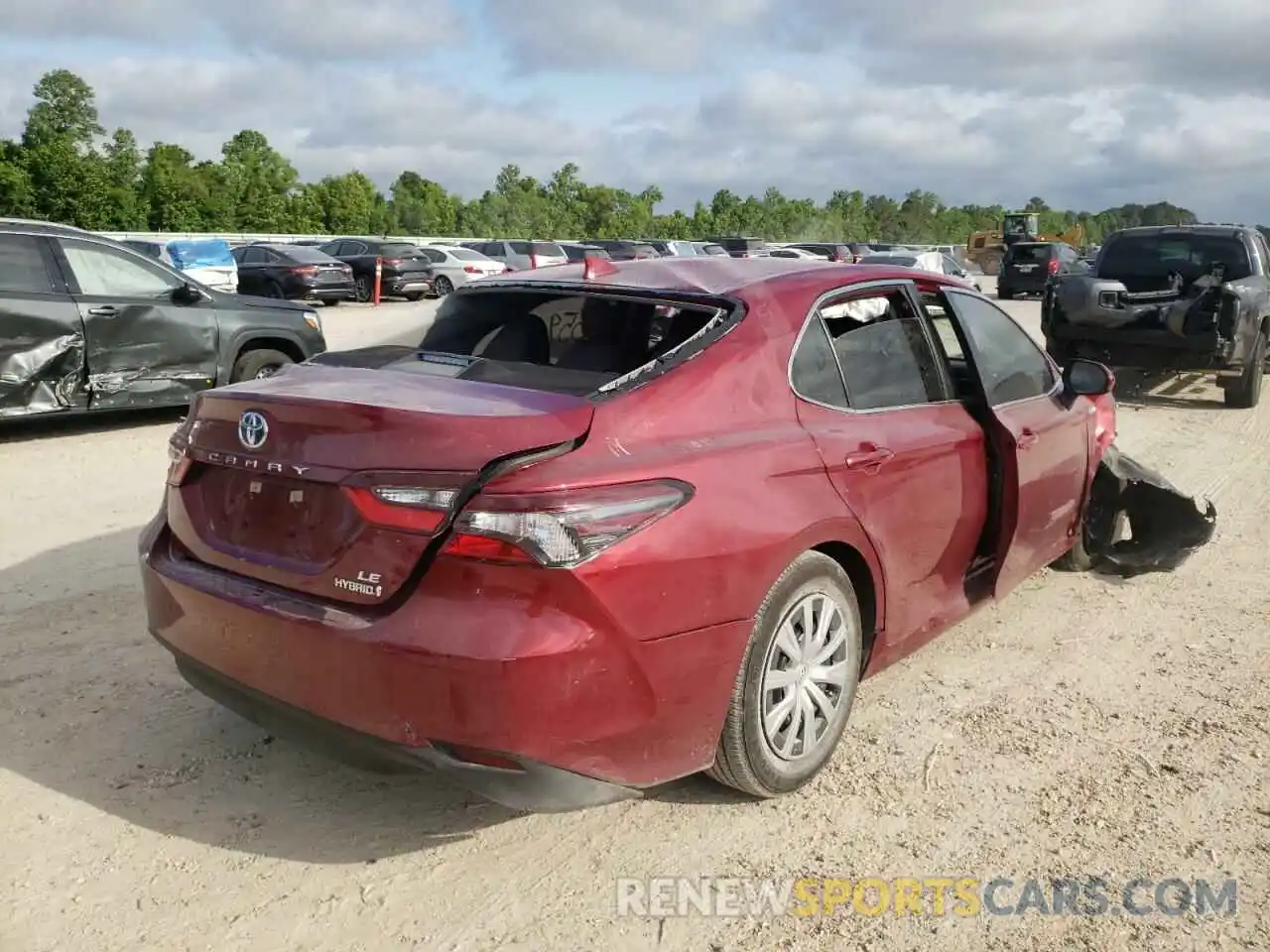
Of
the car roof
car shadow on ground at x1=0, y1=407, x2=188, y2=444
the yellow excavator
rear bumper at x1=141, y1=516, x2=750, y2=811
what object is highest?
the yellow excavator

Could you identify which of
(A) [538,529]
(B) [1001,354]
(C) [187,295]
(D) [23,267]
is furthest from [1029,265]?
(A) [538,529]

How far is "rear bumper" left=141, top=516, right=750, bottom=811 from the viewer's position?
8.41 ft

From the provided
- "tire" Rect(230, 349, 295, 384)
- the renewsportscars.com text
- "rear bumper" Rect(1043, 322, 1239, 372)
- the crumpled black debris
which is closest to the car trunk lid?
the renewsportscars.com text

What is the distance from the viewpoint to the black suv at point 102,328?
25.8 feet

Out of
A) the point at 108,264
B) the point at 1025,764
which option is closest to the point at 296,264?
the point at 108,264

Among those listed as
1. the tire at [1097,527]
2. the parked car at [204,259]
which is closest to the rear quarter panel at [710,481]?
the tire at [1097,527]

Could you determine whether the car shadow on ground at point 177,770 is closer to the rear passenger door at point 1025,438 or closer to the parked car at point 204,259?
the rear passenger door at point 1025,438

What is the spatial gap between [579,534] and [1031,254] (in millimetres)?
30773

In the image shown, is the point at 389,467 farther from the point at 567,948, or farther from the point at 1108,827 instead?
the point at 1108,827

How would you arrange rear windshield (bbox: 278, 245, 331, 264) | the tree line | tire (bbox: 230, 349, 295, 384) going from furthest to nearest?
the tree line
rear windshield (bbox: 278, 245, 331, 264)
tire (bbox: 230, 349, 295, 384)

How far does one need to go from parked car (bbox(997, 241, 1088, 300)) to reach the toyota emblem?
2972 cm

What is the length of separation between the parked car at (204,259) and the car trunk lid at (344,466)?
67.1 ft

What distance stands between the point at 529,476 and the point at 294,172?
7305 centimetres

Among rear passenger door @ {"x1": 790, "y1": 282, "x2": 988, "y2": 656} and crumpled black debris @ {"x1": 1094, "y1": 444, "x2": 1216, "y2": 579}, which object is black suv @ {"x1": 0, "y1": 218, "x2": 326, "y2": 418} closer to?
rear passenger door @ {"x1": 790, "y1": 282, "x2": 988, "y2": 656}
